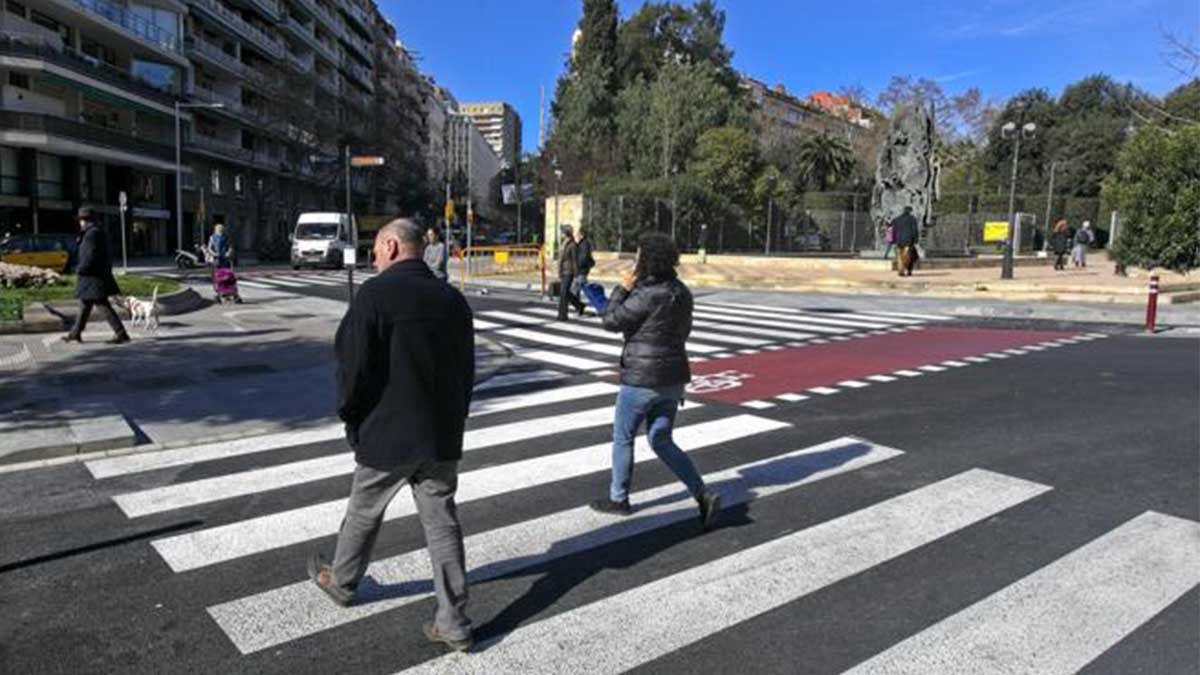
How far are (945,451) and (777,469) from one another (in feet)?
4.81

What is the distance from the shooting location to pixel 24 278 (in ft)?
56.9

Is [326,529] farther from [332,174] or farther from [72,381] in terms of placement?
[332,174]

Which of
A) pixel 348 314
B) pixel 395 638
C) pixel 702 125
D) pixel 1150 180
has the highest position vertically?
pixel 702 125

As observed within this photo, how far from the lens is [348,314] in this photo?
3426 millimetres

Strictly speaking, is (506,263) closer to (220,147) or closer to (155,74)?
(155,74)

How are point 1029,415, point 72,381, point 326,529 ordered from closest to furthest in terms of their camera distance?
1. point 326,529
2. point 1029,415
3. point 72,381

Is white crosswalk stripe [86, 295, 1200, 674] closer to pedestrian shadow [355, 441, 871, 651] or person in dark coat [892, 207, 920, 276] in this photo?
pedestrian shadow [355, 441, 871, 651]

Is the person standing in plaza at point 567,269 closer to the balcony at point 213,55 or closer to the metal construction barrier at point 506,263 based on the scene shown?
the metal construction barrier at point 506,263

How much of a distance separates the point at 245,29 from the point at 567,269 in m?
53.0

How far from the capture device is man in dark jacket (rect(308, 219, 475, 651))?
3.43 metres

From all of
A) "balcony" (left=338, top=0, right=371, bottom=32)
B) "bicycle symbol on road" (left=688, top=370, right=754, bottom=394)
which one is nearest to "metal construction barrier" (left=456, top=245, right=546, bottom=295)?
"bicycle symbol on road" (left=688, top=370, right=754, bottom=394)

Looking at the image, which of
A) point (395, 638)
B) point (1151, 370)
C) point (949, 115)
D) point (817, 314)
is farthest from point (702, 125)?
point (395, 638)

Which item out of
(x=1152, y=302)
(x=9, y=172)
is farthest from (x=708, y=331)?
(x=9, y=172)

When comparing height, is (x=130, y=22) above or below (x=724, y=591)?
above
